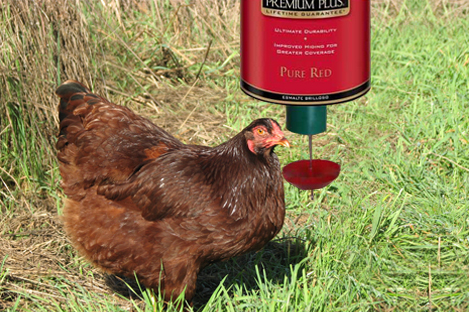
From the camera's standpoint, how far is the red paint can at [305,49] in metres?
2.79

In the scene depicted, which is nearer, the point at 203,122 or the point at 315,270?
the point at 315,270

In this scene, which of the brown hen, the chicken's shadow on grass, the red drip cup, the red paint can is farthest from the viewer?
the chicken's shadow on grass

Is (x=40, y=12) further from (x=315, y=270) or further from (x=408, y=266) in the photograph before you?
A: (x=408, y=266)

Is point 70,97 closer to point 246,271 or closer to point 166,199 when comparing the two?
point 166,199

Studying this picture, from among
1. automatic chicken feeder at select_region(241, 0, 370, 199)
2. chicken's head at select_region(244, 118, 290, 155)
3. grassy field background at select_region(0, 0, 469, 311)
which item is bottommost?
grassy field background at select_region(0, 0, 469, 311)

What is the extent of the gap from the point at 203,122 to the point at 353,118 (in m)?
1.31

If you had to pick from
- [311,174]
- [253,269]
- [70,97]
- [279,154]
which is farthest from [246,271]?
[70,97]

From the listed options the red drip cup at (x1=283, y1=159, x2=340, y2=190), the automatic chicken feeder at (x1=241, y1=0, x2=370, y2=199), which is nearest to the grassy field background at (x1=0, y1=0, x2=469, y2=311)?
the red drip cup at (x1=283, y1=159, x2=340, y2=190)

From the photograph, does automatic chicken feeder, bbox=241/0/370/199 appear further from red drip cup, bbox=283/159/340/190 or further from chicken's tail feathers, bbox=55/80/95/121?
chicken's tail feathers, bbox=55/80/95/121

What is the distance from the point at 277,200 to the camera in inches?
137

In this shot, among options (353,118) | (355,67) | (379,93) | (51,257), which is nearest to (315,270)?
(355,67)

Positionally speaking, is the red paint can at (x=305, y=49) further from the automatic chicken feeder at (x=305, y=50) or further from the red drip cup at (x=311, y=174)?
the red drip cup at (x=311, y=174)

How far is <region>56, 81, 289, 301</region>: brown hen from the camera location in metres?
3.40

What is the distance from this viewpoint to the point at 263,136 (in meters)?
3.27
